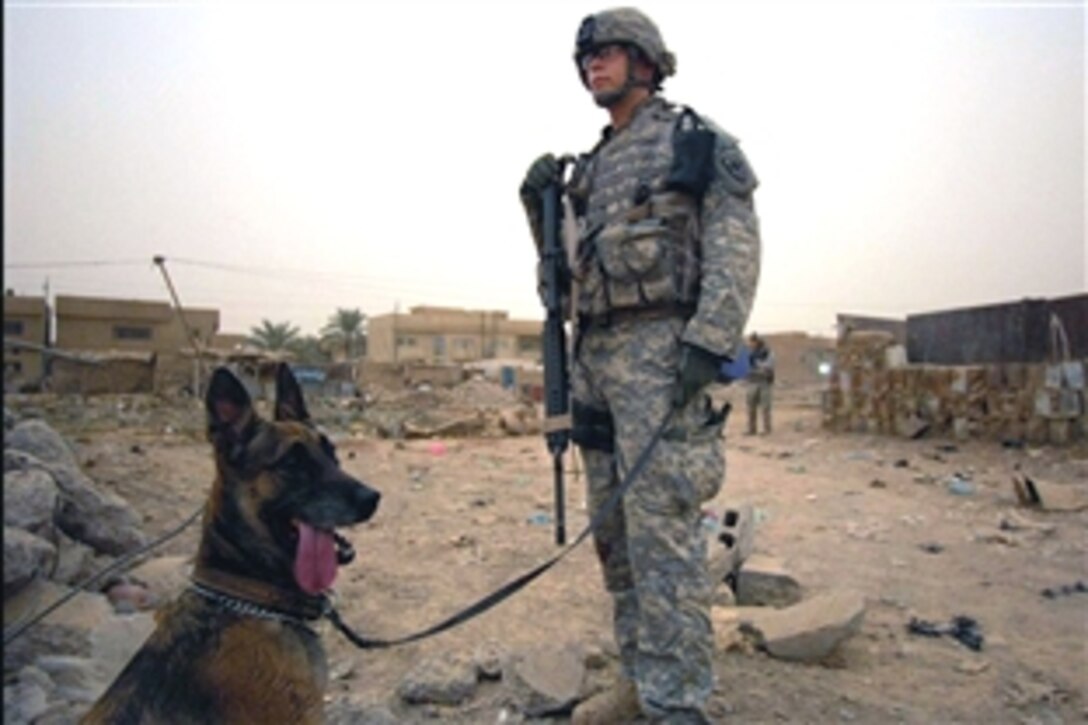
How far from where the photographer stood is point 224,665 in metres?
1.59

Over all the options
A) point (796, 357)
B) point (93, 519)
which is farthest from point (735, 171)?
point (796, 357)

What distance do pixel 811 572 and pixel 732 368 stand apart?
2540 millimetres

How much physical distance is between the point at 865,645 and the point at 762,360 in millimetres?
9392

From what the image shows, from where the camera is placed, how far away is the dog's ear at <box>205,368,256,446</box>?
5.57 feet

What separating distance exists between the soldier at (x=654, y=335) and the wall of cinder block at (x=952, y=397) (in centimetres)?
898

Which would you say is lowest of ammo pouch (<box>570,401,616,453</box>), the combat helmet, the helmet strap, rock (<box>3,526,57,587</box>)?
rock (<box>3,526,57,587</box>)

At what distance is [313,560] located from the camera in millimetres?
1781

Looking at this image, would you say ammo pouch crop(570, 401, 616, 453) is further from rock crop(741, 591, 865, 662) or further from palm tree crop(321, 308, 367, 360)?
Result: palm tree crop(321, 308, 367, 360)

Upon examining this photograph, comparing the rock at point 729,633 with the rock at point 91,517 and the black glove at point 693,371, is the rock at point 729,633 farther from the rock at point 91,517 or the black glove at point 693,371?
the rock at point 91,517

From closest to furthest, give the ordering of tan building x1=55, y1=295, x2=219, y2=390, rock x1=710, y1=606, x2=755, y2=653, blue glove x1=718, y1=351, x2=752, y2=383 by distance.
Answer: blue glove x1=718, y1=351, x2=752, y2=383, rock x1=710, y1=606, x2=755, y2=653, tan building x1=55, y1=295, x2=219, y2=390

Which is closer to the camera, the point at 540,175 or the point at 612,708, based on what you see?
the point at 612,708

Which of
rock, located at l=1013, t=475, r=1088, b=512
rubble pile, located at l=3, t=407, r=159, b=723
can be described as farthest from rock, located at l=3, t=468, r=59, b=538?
rock, located at l=1013, t=475, r=1088, b=512

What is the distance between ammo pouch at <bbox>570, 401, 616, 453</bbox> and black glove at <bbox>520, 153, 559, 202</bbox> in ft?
2.83

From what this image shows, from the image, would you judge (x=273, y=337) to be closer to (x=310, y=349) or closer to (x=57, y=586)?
(x=310, y=349)
